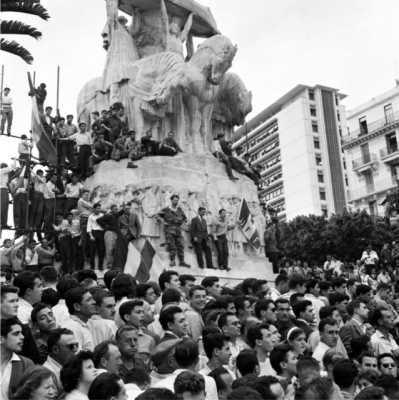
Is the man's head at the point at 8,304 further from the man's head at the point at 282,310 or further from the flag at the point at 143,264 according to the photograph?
the flag at the point at 143,264

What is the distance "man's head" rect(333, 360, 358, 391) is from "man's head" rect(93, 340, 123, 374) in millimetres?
1922

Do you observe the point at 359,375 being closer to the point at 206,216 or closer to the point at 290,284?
the point at 290,284

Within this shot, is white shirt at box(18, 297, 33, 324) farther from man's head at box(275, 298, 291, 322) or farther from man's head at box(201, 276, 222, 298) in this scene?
man's head at box(201, 276, 222, 298)

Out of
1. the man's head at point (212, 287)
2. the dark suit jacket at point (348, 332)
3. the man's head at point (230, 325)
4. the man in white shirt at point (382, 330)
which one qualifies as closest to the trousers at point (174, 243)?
the man's head at point (212, 287)

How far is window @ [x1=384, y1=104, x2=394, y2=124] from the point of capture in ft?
174

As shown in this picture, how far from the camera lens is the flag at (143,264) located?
50.2 feet

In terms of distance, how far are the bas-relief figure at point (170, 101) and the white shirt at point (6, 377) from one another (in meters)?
12.7

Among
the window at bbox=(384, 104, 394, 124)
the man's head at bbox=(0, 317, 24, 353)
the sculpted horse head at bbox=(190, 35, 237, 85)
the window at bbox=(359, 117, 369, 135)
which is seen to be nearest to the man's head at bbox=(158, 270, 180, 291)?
the man's head at bbox=(0, 317, 24, 353)

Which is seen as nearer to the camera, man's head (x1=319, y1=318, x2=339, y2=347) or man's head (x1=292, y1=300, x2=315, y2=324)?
man's head (x1=319, y1=318, x2=339, y2=347)

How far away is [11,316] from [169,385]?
1671 millimetres

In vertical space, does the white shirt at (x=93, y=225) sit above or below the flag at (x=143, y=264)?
above

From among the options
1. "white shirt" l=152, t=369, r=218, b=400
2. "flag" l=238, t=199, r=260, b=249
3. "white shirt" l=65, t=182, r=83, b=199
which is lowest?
"white shirt" l=152, t=369, r=218, b=400

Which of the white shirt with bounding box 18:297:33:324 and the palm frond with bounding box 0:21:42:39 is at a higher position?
the palm frond with bounding box 0:21:42:39

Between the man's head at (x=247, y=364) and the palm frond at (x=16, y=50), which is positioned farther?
the palm frond at (x=16, y=50)
